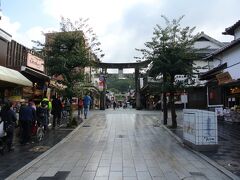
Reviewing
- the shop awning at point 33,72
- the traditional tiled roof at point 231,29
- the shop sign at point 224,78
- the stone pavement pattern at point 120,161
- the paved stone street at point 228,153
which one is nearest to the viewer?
the stone pavement pattern at point 120,161

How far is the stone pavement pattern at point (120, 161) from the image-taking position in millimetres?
9242

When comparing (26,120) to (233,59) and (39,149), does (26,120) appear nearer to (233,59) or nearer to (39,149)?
(39,149)

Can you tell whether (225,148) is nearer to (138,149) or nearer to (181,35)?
(138,149)

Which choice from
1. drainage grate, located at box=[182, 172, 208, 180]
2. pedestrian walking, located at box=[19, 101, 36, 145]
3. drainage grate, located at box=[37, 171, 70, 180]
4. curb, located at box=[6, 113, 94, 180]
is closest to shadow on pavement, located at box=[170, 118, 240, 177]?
drainage grate, located at box=[182, 172, 208, 180]

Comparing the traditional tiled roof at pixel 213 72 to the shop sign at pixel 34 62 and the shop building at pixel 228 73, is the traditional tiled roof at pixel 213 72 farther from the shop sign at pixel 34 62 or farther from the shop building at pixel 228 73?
the shop sign at pixel 34 62

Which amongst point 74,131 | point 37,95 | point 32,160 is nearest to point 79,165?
point 32,160

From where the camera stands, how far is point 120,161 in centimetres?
1109

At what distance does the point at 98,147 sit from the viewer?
14047 mm

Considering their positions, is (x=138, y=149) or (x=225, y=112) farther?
(x=225, y=112)

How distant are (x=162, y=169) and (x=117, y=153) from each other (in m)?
2.94

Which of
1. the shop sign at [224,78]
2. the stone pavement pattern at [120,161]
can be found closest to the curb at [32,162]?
the stone pavement pattern at [120,161]

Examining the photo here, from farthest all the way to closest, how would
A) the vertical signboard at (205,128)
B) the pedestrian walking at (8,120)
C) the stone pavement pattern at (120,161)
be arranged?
the vertical signboard at (205,128) < the pedestrian walking at (8,120) < the stone pavement pattern at (120,161)

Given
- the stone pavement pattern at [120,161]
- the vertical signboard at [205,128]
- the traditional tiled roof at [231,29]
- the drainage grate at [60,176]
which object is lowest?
the drainage grate at [60,176]

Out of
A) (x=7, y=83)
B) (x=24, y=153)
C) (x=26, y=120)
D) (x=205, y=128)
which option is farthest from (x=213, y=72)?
(x=24, y=153)
